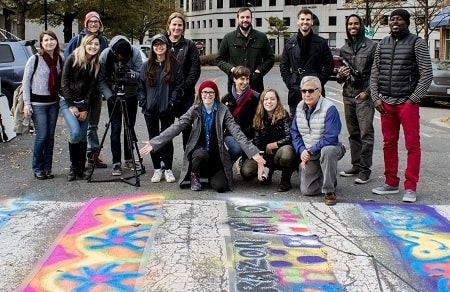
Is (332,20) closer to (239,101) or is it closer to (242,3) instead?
(242,3)

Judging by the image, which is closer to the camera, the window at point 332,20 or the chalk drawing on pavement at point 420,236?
the chalk drawing on pavement at point 420,236

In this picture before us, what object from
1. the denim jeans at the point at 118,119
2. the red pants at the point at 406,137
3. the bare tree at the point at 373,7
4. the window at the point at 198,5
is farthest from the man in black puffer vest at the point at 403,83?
the window at the point at 198,5

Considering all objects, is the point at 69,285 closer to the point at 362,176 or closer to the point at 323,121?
the point at 323,121

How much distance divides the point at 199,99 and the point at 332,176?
70.3 inches

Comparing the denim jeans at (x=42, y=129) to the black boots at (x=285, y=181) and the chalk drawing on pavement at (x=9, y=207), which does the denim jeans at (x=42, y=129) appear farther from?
the black boots at (x=285, y=181)

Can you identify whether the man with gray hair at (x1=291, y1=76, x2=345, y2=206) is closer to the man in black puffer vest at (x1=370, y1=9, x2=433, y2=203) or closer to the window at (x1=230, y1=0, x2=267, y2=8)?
the man in black puffer vest at (x1=370, y1=9, x2=433, y2=203)

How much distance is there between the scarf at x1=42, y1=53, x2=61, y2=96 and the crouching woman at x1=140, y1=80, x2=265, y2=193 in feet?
4.63

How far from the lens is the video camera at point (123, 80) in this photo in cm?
720

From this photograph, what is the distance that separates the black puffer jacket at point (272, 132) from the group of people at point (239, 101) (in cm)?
1

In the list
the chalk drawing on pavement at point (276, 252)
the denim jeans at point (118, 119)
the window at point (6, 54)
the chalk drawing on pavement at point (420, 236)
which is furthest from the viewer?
the window at point (6, 54)

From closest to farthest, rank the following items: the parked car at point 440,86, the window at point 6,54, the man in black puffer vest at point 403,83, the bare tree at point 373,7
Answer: the man in black puffer vest at point 403,83
the window at point 6,54
the parked car at point 440,86
the bare tree at point 373,7

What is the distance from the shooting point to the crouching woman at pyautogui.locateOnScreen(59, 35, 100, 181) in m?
7.13

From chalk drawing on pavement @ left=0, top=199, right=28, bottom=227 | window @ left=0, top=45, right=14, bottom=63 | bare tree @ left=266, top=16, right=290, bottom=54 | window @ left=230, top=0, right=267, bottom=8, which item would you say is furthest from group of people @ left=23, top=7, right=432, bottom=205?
window @ left=230, top=0, right=267, bottom=8

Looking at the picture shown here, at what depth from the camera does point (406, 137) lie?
21.2 ft
